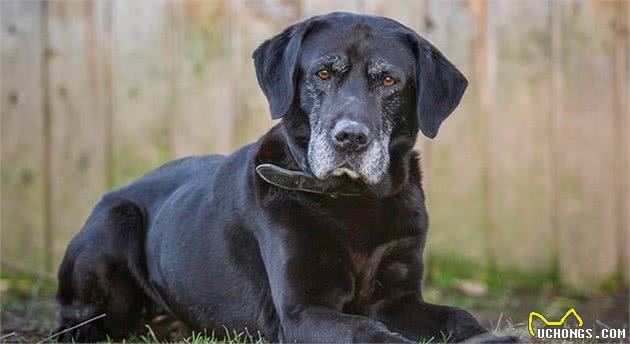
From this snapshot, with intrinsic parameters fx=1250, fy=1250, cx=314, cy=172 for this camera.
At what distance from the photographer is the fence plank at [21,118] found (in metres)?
6.68

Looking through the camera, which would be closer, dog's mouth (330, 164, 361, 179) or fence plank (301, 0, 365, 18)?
dog's mouth (330, 164, 361, 179)

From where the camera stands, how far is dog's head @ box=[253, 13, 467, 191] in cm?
432

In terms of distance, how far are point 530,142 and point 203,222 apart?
2.48 metres

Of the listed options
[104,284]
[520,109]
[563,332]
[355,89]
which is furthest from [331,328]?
[520,109]

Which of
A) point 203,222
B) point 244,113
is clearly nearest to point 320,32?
point 203,222

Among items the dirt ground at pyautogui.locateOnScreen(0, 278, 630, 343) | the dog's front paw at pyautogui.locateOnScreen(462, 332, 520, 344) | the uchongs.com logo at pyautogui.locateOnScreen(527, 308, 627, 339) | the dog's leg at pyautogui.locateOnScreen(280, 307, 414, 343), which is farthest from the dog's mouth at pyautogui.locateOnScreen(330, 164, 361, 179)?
the dirt ground at pyautogui.locateOnScreen(0, 278, 630, 343)

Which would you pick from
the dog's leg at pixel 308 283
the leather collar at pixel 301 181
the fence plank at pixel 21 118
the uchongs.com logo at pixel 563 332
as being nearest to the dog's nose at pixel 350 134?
the leather collar at pixel 301 181

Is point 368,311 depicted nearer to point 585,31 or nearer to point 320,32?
point 320,32

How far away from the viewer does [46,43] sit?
668 cm

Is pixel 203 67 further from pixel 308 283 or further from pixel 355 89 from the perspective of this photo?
pixel 308 283

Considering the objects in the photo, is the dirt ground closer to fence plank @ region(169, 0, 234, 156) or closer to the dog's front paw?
fence plank @ region(169, 0, 234, 156)

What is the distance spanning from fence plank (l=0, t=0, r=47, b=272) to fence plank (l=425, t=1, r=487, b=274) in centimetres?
210

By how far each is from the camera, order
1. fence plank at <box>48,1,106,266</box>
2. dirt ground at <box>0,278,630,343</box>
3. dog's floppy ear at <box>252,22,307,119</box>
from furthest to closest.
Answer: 1. fence plank at <box>48,1,106,266</box>
2. dirt ground at <box>0,278,630,343</box>
3. dog's floppy ear at <box>252,22,307,119</box>

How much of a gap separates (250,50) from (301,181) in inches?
92.0
